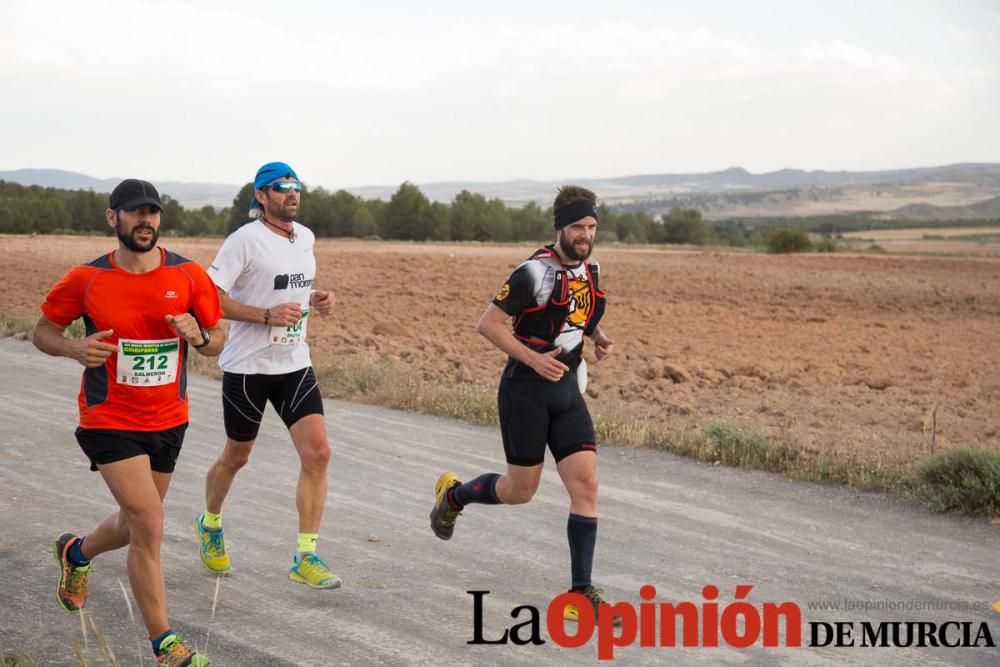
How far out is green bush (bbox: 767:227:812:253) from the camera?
6462 cm

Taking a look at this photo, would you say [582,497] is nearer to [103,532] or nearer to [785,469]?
[103,532]

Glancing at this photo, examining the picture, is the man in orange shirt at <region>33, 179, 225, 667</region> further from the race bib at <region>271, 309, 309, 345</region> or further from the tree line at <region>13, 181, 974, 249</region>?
the tree line at <region>13, 181, 974, 249</region>

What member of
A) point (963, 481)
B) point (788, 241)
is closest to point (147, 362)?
point (963, 481)

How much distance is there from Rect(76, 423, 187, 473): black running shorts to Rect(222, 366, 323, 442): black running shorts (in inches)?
Answer: 48.3

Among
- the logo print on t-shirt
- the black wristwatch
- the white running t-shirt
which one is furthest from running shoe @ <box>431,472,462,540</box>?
the black wristwatch

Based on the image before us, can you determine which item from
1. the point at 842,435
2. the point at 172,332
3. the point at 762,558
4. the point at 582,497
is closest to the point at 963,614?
the point at 762,558

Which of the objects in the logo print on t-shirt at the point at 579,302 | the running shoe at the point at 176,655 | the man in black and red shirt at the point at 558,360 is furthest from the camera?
the logo print on t-shirt at the point at 579,302

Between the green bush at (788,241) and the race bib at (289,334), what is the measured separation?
60129 millimetres

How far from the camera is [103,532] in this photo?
231 inches

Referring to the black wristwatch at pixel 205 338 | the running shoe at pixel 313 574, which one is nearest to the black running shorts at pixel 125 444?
the black wristwatch at pixel 205 338

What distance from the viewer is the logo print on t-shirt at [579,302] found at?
644cm

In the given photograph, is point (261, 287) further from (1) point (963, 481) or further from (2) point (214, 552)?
(1) point (963, 481)

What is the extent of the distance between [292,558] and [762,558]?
9.43 feet

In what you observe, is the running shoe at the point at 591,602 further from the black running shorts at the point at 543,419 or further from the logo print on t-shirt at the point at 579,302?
the logo print on t-shirt at the point at 579,302
